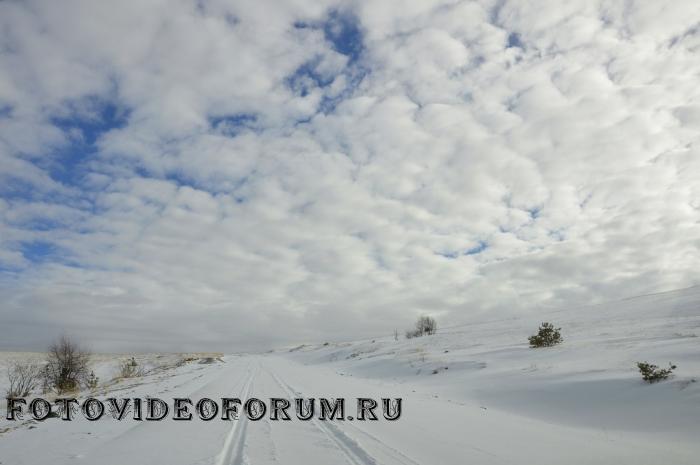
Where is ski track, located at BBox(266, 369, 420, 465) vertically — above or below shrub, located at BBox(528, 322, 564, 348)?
below

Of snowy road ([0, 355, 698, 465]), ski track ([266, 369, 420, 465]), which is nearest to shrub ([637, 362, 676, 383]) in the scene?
snowy road ([0, 355, 698, 465])

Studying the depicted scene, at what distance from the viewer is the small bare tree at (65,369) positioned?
2755 cm

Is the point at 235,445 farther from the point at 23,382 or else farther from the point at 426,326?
the point at 426,326

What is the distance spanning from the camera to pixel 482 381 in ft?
57.6

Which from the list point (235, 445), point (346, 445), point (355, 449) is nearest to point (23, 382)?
point (235, 445)

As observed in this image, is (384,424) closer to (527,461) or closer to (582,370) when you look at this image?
(527,461)

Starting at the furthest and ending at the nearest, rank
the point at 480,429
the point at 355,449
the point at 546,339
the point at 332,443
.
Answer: the point at 546,339 → the point at 480,429 → the point at 332,443 → the point at 355,449

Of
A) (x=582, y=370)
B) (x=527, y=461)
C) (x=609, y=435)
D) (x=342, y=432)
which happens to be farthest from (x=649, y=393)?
(x=342, y=432)

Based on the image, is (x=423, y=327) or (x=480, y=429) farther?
(x=423, y=327)

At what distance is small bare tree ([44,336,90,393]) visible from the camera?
90.4 ft

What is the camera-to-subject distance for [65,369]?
27.9 meters

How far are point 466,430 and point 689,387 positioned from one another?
601 cm

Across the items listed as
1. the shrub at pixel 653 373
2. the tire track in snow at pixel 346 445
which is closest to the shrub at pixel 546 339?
the shrub at pixel 653 373

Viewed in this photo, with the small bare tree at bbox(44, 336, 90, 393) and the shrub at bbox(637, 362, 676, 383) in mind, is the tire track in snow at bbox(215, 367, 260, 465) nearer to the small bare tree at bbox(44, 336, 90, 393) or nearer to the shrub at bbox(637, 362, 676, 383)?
the shrub at bbox(637, 362, 676, 383)
